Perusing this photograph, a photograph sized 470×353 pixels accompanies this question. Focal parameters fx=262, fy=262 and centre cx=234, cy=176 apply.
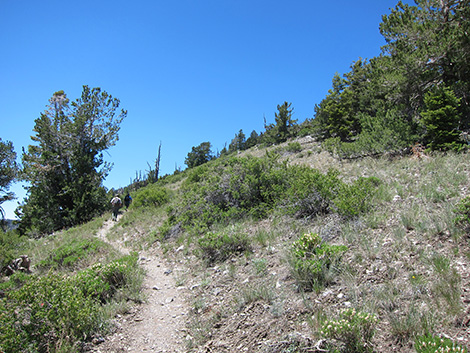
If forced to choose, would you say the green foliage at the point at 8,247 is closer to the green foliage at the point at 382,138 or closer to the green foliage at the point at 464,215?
the green foliage at the point at 464,215

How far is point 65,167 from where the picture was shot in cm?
2534

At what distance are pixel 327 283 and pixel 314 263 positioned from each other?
0.38m

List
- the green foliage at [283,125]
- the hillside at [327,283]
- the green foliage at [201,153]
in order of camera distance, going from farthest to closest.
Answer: the green foliage at [201,153], the green foliage at [283,125], the hillside at [327,283]

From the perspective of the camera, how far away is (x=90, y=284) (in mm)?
5898

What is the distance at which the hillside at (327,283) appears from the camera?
3.24m

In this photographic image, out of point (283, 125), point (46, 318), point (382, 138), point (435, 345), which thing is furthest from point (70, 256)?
point (283, 125)

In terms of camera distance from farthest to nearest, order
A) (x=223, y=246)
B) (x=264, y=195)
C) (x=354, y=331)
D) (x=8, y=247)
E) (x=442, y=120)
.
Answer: (x=442, y=120) → (x=264, y=195) → (x=8, y=247) → (x=223, y=246) → (x=354, y=331)

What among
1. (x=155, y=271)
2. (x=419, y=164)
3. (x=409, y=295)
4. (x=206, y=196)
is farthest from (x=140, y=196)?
(x=409, y=295)

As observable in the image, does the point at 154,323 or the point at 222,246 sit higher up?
the point at 222,246

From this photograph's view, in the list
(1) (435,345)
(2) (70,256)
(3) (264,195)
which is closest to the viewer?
(1) (435,345)

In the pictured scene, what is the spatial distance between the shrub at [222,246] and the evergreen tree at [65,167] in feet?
65.4

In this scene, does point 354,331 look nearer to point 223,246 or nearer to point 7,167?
point 223,246

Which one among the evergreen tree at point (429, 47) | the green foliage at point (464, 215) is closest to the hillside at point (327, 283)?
the green foliage at point (464, 215)

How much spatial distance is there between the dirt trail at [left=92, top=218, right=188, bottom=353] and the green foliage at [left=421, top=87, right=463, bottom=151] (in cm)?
1207
